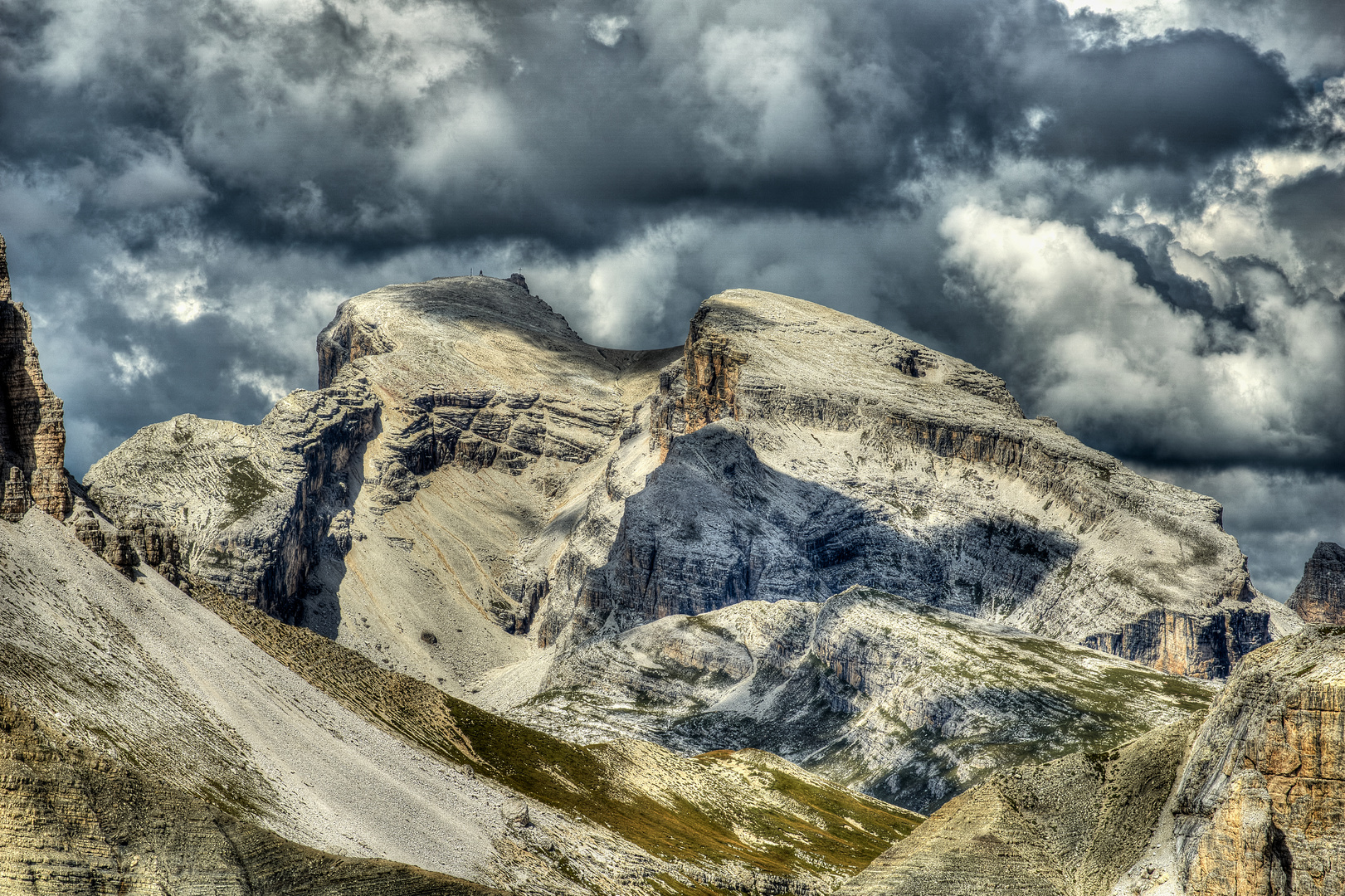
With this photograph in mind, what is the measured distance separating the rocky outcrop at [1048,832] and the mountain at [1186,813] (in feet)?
0.18

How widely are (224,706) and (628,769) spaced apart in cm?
5564

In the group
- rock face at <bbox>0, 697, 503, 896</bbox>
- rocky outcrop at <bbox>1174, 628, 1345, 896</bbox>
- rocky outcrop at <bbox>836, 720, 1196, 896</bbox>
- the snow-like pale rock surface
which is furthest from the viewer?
the snow-like pale rock surface

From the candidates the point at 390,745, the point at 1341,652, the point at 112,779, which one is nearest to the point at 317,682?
the point at 390,745

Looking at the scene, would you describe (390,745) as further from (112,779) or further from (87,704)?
(112,779)

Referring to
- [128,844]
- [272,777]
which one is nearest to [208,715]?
[272,777]

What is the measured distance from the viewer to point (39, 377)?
405ft

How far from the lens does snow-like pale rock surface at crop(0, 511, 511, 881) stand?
8744 centimetres

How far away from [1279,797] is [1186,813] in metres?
3.48

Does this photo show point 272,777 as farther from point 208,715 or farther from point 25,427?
point 25,427

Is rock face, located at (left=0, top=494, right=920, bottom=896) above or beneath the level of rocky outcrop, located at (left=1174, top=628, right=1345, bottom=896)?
beneath

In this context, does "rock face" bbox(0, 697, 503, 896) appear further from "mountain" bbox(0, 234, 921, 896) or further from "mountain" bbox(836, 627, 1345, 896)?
"mountain" bbox(836, 627, 1345, 896)

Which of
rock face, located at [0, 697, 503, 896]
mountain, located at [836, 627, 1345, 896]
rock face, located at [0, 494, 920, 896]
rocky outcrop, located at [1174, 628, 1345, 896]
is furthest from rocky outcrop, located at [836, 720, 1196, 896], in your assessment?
rock face, located at [0, 494, 920, 896]

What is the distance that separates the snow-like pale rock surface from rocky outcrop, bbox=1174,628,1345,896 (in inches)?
2294

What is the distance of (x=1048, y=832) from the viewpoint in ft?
166
